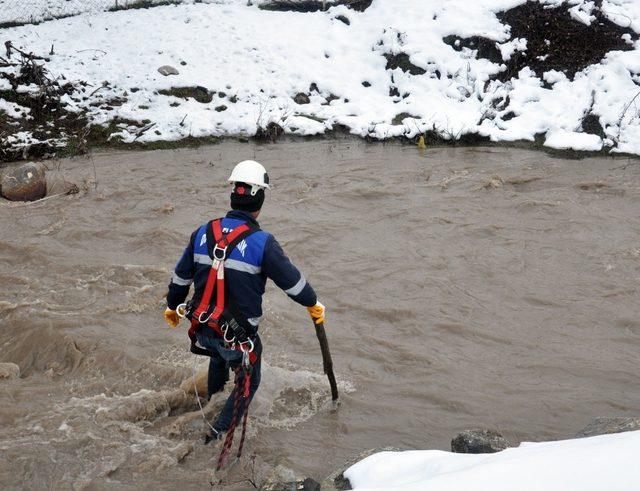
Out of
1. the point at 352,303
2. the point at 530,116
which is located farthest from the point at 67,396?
the point at 530,116

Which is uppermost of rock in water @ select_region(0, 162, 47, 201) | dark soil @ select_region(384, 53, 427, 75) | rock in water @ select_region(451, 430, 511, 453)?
dark soil @ select_region(384, 53, 427, 75)

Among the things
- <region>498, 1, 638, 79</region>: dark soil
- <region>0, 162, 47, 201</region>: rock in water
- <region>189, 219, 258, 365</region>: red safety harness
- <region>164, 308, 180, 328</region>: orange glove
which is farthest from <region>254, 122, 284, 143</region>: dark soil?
<region>189, 219, 258, 365</region>: red safety harness

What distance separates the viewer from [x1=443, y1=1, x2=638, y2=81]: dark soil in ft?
43.0

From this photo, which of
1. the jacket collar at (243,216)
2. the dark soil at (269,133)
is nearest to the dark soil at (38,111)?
the dark soil at (269,133)

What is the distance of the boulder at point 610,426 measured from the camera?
4.25 meters

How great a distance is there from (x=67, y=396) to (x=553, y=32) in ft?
39.0

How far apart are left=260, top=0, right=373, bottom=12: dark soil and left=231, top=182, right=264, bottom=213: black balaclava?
1224 centimetres

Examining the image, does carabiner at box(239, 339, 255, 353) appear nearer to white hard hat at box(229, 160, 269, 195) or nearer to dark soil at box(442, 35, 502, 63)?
white hard hat at box(229, 160, 269, 195)

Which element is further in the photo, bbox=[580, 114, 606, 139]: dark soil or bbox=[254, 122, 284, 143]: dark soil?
bbox=[254, 122, 284, 143]: dark soil

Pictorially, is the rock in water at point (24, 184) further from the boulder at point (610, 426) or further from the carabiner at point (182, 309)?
the boulder at point (610, 426)

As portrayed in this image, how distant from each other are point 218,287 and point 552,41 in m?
11.3

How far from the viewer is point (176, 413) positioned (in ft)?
A: 18.0

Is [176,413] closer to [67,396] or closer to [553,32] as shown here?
[67,396]

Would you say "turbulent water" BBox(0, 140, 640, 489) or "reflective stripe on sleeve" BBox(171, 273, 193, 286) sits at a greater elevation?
"reflective stripe on sleeve" BBox(171, 273, 193, 286)
